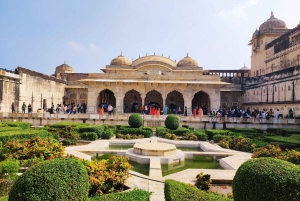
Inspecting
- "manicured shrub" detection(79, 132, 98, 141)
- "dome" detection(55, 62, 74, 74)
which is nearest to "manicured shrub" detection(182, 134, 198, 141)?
"manicured shrub" detection(79, 132, 98, 141)

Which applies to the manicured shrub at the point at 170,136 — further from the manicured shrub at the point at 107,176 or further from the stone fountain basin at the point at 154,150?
the manicured shrub at the point at 107,176

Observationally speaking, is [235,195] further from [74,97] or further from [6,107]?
[74,97]

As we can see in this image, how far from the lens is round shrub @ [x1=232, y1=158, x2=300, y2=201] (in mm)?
2893

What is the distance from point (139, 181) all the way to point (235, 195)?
8.47 ft

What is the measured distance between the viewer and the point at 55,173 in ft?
9.29

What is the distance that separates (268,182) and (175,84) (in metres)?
18.3

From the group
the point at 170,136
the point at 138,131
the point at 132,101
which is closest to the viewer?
the point at 170,136

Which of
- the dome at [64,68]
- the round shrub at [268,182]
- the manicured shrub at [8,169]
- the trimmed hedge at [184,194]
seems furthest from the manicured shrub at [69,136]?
the dome at [64,68]

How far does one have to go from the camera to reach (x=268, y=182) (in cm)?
294

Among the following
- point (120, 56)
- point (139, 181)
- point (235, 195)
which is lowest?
point (139, 181)

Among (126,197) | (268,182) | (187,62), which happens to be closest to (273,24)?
(187,62)

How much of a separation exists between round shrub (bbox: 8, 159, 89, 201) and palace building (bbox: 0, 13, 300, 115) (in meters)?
17.8

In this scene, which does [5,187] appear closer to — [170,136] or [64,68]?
[170,136]

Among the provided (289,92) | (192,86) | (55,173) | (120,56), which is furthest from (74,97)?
(55,173)
